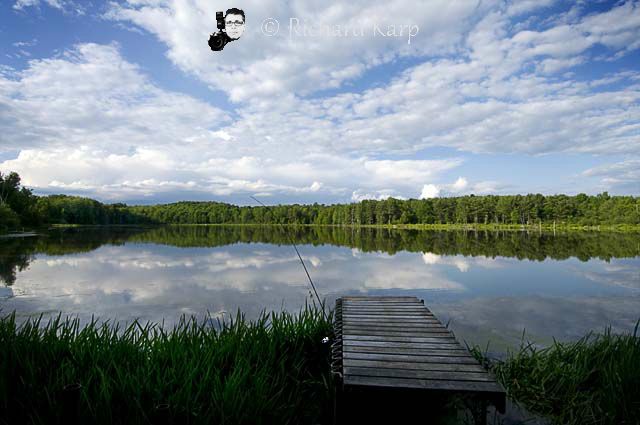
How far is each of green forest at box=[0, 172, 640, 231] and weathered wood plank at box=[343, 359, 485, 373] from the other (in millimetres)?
55003

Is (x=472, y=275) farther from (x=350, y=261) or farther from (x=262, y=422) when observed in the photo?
(x=262, y=422)

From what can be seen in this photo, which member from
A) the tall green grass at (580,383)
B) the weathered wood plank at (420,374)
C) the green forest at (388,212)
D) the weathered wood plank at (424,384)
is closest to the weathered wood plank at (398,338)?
the weathered wood plank at (420,374)

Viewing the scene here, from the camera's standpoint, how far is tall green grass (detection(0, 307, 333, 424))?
2.99 m

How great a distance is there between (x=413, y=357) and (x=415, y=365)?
208 mm

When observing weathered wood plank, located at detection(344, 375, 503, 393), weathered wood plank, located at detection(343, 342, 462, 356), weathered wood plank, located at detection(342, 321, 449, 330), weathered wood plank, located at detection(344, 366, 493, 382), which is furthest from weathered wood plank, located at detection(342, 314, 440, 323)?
weathered wood plank, located at detection(344, 375, 503, 393)

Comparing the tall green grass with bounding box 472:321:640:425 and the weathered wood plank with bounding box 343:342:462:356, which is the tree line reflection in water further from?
the tall green grass with bounding box 472:321:640:425

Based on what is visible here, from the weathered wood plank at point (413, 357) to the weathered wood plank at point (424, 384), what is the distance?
0.44 metres

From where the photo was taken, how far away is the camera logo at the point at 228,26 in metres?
3.47

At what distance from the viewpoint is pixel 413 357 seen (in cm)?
375

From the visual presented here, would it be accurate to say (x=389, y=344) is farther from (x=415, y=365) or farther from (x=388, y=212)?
(x=388, y=212)

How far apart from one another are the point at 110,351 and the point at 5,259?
20.6 meters

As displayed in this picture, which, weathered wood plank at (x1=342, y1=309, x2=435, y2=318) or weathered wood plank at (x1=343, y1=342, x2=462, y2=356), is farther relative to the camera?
weathered wood plank at (x1=342, y1=309, x2=435, y2=318)

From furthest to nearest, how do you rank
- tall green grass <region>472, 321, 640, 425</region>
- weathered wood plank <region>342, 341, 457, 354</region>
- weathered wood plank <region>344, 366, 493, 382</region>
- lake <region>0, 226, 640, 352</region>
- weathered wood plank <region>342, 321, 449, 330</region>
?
lake <region>0, 226, 640, 352</region>, weathered wood plank <region>342, 321, 449, 330</region>, weathered wood plank <region>342, 341, 457, 354</region>, tall green grass <region>472, 321, 640, 425</region>, weathered wood plank <region>344, 366, 493, 382</region>

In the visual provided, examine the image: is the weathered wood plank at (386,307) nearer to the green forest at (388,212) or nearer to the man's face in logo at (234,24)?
the man's face in logo at (234,24)
